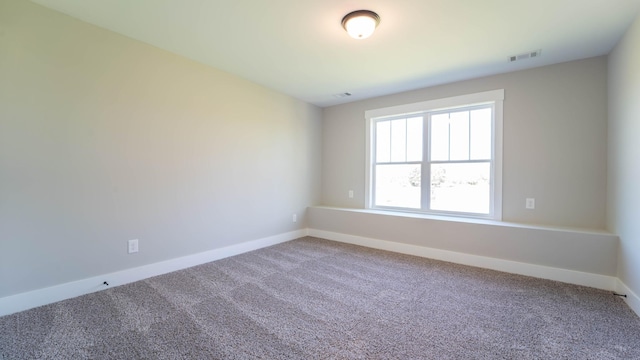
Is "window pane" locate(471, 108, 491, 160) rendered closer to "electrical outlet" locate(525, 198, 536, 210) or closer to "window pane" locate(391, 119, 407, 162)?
"electrical outlet" locate(525, 198, 536, 210)

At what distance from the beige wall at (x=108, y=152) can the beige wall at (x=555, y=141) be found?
3356mm

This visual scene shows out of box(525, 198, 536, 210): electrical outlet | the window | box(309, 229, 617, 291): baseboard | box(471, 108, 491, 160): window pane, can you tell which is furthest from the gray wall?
box(471, 108, 491, 160): window pane

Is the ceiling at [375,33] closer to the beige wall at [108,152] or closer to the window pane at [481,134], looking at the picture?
the beige wall at [108,152]

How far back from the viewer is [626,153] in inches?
90.4

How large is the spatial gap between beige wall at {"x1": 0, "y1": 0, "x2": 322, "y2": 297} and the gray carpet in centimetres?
43

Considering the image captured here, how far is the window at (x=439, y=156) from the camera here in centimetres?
344

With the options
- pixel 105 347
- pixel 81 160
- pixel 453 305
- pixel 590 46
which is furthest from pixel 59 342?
pixel 590 46

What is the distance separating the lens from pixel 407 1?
2.01m

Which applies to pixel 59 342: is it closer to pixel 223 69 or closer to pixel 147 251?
pixel 147 251

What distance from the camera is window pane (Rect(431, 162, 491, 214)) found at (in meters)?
3.50

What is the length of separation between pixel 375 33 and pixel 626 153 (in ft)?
8.12

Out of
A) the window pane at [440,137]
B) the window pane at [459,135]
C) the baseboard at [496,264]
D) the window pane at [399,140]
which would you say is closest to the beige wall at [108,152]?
the baseboard at [496,264]

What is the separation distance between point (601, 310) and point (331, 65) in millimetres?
3424

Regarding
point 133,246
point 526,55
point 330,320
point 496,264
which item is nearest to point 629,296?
point 496,264
